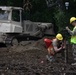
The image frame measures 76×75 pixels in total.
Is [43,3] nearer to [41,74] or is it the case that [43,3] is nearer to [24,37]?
[24,37]

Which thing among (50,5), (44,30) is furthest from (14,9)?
(50,5)

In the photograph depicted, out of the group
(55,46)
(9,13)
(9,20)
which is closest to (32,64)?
(55,46)

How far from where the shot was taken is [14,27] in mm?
24703

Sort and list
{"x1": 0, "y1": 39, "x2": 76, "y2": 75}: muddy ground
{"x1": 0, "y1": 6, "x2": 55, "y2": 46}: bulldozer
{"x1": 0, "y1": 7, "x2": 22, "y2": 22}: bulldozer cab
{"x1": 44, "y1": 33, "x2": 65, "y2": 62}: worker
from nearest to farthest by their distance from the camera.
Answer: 1. {"x1": 0, "y1": 39, "x2": 76, "y2": 75}: muddy ground
2. {"x1": 44, "y1": 33, "x2": 65, "y2": 62}: worker
3. {"x1": 0, "y1": 6, "x2": 55, "y2": 46}: bulldozer
4. {"x1": 0, "y1": 7, "x2": 22, "y2": 22}: bulldozer cab

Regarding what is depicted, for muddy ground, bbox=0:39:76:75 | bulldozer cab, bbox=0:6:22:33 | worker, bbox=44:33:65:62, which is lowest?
muddy ground, bbox=0:39:76:75

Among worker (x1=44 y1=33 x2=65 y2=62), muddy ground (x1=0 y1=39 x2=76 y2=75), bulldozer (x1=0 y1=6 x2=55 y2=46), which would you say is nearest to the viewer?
muddy ground (x1=0 y1=39 x2=76 y2=75)

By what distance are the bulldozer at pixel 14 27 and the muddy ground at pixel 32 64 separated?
100 cm

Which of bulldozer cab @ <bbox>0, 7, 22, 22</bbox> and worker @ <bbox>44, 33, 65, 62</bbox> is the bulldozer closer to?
bulldozer cab @ <bbox>0, 7, 22, 22</bbox>

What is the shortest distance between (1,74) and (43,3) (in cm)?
2284

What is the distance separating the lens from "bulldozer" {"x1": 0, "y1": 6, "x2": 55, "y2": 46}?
970 inches

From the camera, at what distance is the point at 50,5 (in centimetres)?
3033

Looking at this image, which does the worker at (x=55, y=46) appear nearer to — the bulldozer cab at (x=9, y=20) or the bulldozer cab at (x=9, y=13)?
the bulldozer cab at (x=9, y=20)

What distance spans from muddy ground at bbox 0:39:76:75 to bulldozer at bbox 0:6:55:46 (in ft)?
3.29

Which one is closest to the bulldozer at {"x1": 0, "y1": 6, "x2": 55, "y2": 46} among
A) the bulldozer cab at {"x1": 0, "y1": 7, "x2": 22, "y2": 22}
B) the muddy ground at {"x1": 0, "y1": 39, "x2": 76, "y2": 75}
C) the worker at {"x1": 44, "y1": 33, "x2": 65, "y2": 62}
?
the bulldozer cab at {"x1": 0, "y1": 7, "x2": 22, "y2": 22}
